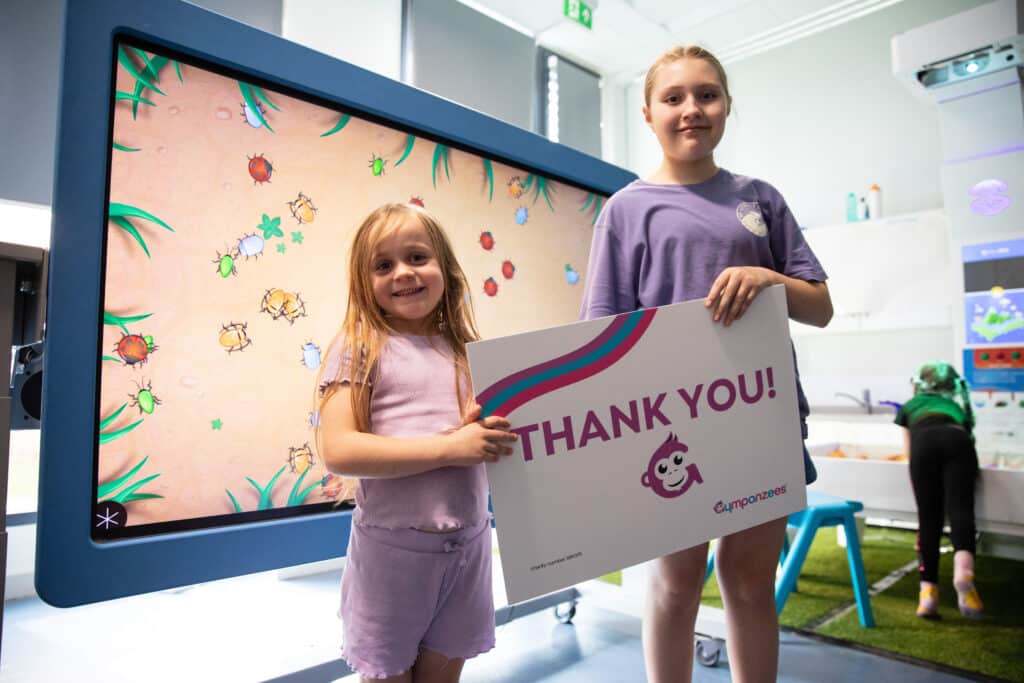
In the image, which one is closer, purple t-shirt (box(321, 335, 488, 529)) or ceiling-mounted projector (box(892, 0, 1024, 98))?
purple t-shirt (box(321, 335, 488, 529))

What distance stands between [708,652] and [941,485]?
102cm

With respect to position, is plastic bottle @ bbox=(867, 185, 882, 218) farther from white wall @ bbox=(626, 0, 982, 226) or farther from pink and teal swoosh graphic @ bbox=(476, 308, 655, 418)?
pink and teal swoosh graphic @ bbox=(476, 308, 655, 418)

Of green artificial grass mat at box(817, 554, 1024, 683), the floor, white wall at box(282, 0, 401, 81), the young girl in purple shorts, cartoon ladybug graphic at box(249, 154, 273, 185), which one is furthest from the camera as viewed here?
white wall at box(282, 0, 401, 81)

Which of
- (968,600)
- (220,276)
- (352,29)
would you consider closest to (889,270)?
(968,600)

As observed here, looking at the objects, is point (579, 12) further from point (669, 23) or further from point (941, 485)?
point (941, 485)

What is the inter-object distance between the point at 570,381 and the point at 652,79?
1.68ft

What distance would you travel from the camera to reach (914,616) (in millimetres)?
2115

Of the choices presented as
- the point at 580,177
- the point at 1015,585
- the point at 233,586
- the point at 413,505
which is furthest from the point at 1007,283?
the point at 233,586

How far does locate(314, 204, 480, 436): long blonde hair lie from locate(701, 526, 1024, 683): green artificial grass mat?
1707mm

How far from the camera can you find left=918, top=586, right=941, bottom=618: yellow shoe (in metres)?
2.09

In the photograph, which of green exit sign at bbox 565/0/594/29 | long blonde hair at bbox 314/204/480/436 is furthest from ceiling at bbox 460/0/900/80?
long blonde hair at bbox 314/204/480/436

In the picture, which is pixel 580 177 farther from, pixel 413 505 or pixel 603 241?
pixel 413 505

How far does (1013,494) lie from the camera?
1.96 metres

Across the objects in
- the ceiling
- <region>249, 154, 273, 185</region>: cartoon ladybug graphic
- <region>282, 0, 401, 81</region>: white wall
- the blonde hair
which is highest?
the ceiling
